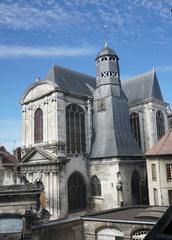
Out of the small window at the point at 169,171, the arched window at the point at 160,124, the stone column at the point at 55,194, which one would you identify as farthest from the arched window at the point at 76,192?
the arched window at the point at 160,124

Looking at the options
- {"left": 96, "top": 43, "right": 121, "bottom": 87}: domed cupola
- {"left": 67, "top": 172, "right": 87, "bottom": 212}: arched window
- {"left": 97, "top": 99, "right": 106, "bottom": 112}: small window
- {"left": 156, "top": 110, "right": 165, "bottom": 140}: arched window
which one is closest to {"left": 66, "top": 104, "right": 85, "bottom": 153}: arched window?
{"left": 97, "top": 99, "right": 106, "bottom": 112}: small window

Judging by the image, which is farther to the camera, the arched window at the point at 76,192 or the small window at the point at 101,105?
the small window at the point at 101,105

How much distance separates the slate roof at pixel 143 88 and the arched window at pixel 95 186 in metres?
8.87

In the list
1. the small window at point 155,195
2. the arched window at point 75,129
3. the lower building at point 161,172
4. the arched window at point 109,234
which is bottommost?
the arched window at point 109,234

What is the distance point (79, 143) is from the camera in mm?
23500

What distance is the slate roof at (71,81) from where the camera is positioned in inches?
946

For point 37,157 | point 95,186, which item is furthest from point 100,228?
point 37,157

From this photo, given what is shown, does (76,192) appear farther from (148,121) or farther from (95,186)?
(148,121)

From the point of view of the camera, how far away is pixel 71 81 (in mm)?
25438

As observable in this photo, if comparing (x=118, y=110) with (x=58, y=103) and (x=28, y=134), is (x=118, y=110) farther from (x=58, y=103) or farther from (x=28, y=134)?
(x=28, y=134)

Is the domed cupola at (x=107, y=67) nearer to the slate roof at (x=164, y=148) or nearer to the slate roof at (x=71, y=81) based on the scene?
the slate roof at (x=71, y=81)

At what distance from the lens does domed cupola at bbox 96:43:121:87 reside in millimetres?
24766

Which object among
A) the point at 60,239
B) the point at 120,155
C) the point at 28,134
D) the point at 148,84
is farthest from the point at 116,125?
the point at 60,239

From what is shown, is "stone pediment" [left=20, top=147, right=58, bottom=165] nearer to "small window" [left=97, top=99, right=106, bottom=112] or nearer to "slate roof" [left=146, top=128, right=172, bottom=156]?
"small window" [left=97, top=99, right=106, bottom=112]
